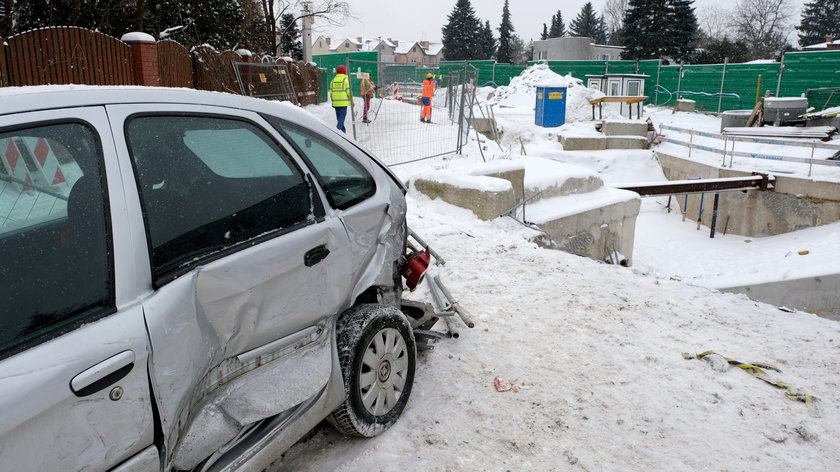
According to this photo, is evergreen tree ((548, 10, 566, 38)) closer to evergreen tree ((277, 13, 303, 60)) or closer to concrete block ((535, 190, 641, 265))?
evergreen tree ((277, 13, 303, 60))

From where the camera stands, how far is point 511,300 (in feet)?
17.9

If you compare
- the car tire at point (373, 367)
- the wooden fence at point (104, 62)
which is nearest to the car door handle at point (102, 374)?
the car tire at point (373, 367)

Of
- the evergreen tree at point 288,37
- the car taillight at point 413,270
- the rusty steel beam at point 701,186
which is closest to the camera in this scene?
the car taillight at point 413,270

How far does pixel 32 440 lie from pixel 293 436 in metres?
1.17

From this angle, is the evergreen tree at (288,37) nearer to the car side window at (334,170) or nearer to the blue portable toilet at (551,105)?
the blue portable toilet at (551,105)

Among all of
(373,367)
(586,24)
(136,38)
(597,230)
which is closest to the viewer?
(373,367)

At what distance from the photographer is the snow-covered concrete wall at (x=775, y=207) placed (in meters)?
13.5

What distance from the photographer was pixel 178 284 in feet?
6.46

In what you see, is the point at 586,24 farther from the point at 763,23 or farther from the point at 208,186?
the point at 208,186

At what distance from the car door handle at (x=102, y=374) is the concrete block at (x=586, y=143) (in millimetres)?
19892

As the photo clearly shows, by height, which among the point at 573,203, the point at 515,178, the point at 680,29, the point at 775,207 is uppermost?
the point at 680,29

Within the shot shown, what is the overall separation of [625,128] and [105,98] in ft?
68.7

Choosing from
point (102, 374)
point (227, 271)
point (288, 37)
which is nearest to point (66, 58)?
point (227, 271)

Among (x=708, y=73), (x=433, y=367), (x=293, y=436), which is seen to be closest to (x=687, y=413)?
(x=433, y=367)
